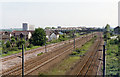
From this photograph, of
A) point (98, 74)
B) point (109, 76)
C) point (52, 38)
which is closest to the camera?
point (109, 76)

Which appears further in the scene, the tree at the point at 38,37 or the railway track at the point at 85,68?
the tree at the point at 38,37

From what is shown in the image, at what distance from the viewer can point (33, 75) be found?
1250 centimetres

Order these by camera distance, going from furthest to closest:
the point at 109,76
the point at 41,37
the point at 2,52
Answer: the point at 41,37, the point at 2,52, the point at 109,76

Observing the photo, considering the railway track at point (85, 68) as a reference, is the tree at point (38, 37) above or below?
above

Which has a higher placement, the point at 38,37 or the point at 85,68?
the point at 38,37

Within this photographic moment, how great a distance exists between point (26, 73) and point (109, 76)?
7933mm

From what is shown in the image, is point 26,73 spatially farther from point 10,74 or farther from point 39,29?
point 39,29

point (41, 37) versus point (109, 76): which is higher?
point (41, 37)

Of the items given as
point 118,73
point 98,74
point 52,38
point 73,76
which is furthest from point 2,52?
point 52,38

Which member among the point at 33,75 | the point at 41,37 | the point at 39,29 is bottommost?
the point at 33,75

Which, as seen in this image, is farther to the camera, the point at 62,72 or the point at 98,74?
the point at 62,72

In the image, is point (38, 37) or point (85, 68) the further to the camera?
point (38, 37)

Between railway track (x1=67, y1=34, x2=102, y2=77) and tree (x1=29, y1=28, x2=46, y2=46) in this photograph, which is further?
tree (x1=29, y1=28, x2=46, y2=46)

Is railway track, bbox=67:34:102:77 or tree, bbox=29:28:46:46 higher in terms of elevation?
tree, bbox=29:28:46:46
